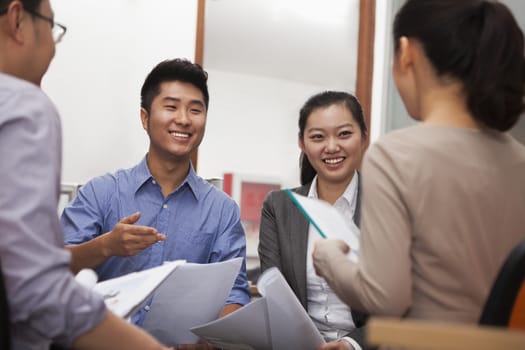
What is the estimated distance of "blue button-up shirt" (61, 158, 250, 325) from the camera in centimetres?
195

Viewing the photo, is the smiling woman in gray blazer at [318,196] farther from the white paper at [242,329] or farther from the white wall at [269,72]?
the white wall at [269,72]

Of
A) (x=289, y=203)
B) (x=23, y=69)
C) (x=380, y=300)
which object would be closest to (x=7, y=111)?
(x=23, y=69)

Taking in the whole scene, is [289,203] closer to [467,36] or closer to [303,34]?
[467,36]

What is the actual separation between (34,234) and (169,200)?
1.19 metres

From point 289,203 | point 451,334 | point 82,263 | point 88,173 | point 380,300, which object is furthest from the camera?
point 88,173

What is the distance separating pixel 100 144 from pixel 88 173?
0.47 feet

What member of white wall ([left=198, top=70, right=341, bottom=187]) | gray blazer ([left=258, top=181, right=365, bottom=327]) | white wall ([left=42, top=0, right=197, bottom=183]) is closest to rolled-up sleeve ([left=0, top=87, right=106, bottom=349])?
gray blazer ([left=258, top=181, right=365, bottom=327])

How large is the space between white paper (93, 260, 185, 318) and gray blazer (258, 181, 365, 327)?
0.76 meters

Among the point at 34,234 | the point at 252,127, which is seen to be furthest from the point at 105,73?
the point at 34,234

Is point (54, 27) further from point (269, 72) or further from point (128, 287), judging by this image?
point (269, 72)

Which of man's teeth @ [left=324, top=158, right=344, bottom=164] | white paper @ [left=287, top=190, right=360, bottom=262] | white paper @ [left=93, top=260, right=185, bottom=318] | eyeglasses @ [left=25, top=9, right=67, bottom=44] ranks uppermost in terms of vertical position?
eyeglasses @ [left=25, top=9, right=67, bottom=44]

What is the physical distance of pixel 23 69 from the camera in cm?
106

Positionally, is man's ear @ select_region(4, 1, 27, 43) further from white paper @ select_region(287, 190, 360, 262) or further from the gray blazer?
the gray blazer

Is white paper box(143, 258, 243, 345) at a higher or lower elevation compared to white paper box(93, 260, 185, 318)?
lower
